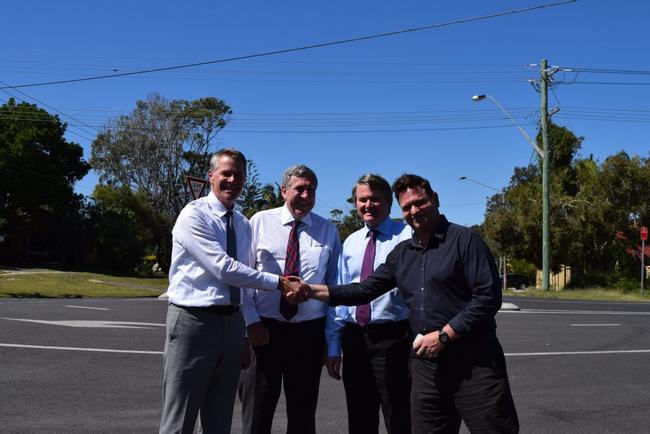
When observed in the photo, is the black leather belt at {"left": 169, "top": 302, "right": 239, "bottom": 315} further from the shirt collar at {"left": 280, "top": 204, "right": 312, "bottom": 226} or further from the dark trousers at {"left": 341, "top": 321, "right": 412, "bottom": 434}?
the dark trousers at {"left": 341, "top": 321, "right": 412, "bottom": 434}

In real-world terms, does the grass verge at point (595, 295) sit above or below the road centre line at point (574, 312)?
above

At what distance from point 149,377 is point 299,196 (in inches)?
171

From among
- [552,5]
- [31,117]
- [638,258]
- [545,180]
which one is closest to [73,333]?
[552,5]

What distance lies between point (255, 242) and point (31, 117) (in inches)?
1856

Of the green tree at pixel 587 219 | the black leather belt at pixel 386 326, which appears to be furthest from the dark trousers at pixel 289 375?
the green tree at pixel 587 219

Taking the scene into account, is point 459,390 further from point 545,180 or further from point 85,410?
point 545,180

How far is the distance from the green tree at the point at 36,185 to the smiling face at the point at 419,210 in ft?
144

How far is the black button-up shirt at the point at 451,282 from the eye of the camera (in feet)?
11.9

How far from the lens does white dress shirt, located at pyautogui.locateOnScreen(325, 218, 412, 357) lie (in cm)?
445

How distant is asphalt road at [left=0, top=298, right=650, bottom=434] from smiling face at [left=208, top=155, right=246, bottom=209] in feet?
8.40

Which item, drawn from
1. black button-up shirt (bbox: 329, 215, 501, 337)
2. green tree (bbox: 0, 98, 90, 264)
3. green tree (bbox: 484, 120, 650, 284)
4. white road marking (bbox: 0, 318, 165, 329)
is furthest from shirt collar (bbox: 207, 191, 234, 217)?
green tree (bbox: 0, 98, 90, 264)

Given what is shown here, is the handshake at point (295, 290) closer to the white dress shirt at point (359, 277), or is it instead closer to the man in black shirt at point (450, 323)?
the white dress shirt at point (359, 277)

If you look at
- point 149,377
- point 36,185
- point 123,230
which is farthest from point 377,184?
point 36,185

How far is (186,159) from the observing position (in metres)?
54.7
